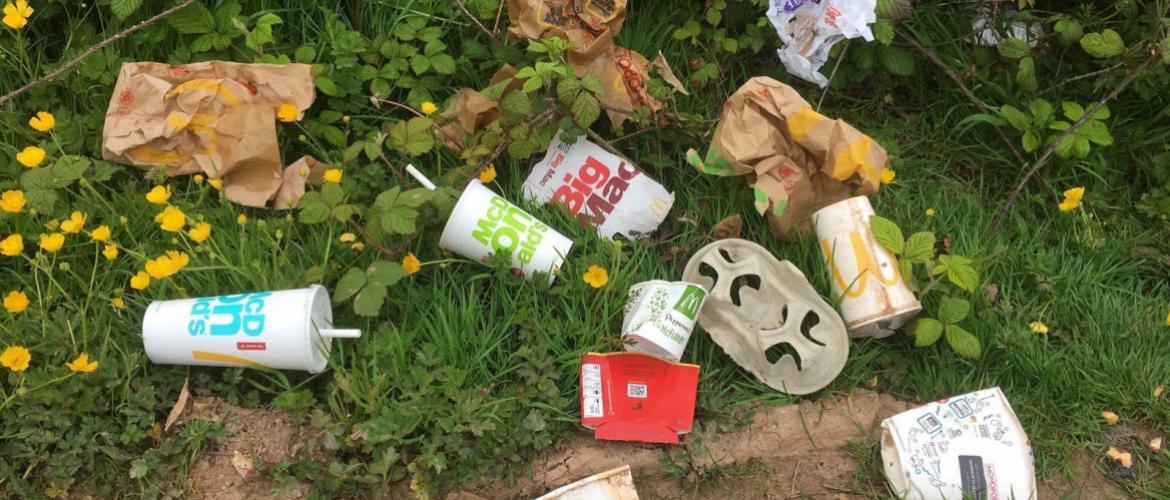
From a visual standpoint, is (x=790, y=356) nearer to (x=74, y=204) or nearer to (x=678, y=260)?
(x=678, y=260)

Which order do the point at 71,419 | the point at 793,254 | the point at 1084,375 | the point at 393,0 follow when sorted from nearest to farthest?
1. the point at 71,419
2. the point at 1084,375
3. the point at 793,254
4. the point at 393,0

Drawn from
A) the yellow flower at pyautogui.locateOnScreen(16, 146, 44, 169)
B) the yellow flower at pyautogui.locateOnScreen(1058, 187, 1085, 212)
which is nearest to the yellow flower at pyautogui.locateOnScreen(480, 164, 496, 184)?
the yellow flower at pyautogui.locateOnScreen(16, 146, 44, 169)

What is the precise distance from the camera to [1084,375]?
229 cm

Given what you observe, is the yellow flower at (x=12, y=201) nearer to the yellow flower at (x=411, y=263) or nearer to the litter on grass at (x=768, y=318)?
the yellow flower at (x=411, y=263)

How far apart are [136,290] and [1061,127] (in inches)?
96.4

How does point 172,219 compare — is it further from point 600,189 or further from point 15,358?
point 600,189

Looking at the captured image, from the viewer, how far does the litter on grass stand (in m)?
2.28

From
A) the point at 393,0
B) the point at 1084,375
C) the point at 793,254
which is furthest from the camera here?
the point at 393,0

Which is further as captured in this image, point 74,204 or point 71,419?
point 74,204

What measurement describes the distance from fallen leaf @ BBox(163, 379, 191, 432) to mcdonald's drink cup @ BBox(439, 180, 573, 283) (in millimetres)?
677

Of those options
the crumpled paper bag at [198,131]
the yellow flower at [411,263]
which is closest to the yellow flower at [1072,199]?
the yellow flower at [411,263]

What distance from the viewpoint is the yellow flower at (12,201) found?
223 centimetres

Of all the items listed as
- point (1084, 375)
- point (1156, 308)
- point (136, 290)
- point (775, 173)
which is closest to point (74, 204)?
point (136, 290)

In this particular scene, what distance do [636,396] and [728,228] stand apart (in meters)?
0.55
